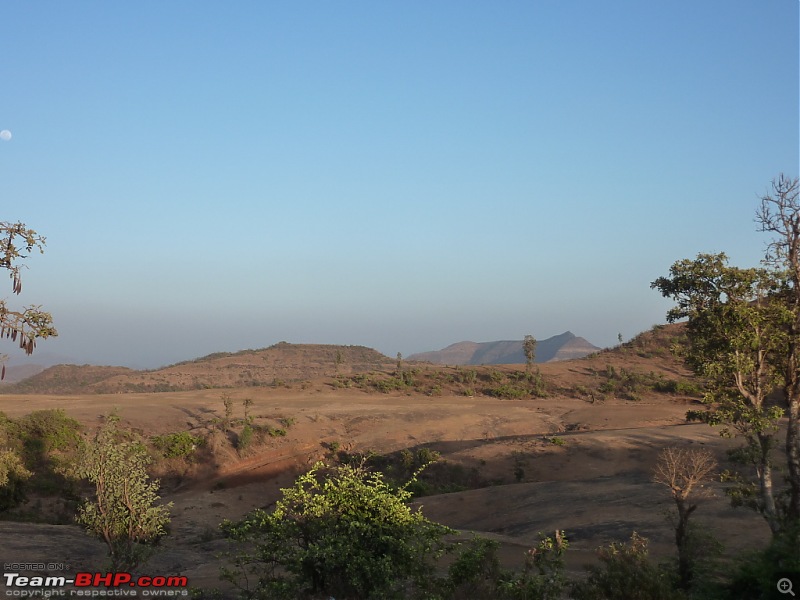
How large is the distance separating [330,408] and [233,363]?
175 ft

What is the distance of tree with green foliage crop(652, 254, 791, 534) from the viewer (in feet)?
48.1

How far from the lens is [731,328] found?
15.1 m

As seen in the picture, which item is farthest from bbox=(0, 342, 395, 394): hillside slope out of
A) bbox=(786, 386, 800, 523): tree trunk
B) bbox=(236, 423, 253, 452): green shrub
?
bbox=(786, 386, 800, 523): tree trunk

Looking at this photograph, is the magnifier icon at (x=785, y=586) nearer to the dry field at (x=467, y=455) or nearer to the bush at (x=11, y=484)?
the dry field at (x=467, y=455)

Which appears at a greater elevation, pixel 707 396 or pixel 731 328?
pixel 731 328

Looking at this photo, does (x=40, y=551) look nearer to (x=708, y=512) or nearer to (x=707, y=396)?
(x=707, y=396)

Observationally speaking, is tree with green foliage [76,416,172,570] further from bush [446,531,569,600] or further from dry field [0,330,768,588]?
bush [446,531,569,600]

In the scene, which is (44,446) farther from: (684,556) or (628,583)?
(684,556)

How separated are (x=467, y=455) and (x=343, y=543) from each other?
25.9 metres

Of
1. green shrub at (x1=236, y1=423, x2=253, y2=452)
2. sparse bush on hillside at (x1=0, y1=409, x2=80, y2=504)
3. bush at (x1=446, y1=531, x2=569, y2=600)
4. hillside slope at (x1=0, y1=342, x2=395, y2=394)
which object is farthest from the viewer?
hillside slope at (x1=0, y1=342, x2=395, y2=394)

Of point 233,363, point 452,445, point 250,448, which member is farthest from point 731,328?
point 233,363

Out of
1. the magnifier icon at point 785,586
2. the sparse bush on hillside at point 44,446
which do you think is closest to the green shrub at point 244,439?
the sparse bush on hillside at point 44,446

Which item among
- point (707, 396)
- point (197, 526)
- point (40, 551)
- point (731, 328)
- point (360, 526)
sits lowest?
point (197, 526)

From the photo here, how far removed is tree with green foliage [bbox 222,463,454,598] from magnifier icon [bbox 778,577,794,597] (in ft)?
17.6
